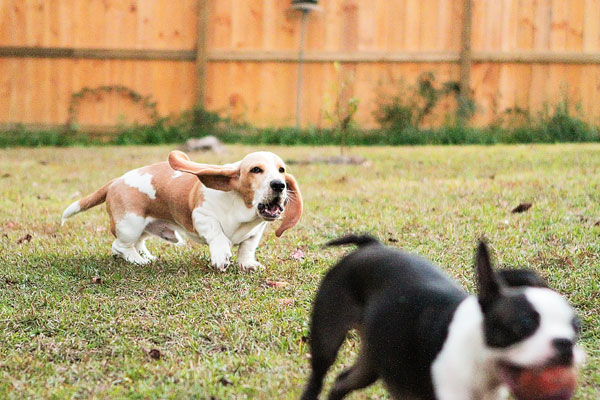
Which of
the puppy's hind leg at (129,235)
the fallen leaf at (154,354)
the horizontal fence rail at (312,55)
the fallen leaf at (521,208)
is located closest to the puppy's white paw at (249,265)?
the puppy's hind leg at (129,235)

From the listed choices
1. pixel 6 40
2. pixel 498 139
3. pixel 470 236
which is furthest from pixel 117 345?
pixel 6 40

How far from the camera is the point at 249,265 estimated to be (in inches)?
144

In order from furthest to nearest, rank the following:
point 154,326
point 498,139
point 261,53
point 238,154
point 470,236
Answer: point 261,53
point 498,139
point 238,154
point 470,236
point 154,326

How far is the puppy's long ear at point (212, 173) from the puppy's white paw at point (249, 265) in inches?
14.5

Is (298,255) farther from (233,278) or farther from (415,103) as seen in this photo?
(415,103)

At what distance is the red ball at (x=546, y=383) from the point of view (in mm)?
1297

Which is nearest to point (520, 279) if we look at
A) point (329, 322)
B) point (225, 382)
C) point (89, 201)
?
point (329, 322)

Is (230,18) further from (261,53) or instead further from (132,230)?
(132,230)

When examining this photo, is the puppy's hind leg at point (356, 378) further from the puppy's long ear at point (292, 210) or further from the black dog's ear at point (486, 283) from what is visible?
the puppy's long ear at point (292, 210)

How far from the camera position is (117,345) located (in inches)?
103

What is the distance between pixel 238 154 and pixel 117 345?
5.94 m

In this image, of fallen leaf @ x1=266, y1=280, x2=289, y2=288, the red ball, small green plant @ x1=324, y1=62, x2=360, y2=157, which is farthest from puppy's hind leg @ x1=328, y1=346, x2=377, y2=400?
small green plant @ x1=324, y1=62, x2=360, y2=157

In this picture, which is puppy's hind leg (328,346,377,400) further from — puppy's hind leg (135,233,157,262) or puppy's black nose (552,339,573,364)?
puppy's hind leg (135,233,157,262)

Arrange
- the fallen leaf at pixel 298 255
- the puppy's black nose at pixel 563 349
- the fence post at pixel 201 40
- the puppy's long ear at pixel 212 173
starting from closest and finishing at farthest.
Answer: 1. the puppy's black nose at pixel 563 349
2. the puppy's long ear at pixel 212 173
3. the fallen leaf at pixel 298 255
4. the fence post at pixel 201 40
